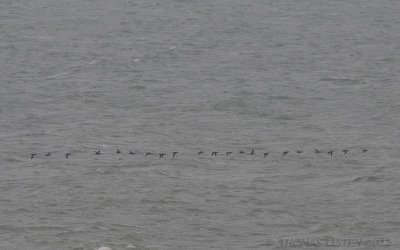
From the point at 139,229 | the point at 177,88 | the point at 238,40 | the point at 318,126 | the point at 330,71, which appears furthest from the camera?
the point at 238,40

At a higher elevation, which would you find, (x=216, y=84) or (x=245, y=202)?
(x=245, y=202)

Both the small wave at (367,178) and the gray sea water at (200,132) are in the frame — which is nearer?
the gray sea water at (200,132)

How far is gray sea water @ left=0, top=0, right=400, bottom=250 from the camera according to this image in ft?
189

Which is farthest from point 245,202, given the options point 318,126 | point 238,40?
point 238,40

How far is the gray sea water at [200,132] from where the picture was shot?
57469 mm

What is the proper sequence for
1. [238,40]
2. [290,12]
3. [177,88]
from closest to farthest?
1. [177,88]
2. [238,40]
3. [290,12]

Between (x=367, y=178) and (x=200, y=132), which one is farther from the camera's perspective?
(x=200, y=132)

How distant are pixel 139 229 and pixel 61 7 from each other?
9147 centimetres

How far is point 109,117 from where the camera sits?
81812mm

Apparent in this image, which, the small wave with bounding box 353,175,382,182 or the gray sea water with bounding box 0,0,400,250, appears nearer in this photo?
the gray sea water with bounding box 0,0,400,250

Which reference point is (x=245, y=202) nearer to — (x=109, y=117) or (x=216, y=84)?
(x=109, y=117)

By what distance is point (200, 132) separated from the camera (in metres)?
77.1

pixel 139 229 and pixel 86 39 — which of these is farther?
pixel 86 39

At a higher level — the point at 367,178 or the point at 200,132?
the point at 367,178
